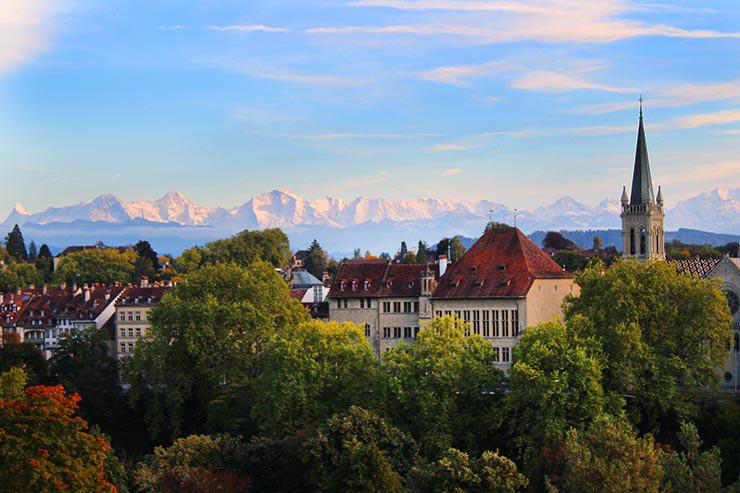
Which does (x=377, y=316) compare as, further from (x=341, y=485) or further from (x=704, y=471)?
(x=704, y=471)

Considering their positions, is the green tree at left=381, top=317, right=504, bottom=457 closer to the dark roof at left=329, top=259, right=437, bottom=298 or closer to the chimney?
the dark roof at left=329, top=259, right=437, bottom=298

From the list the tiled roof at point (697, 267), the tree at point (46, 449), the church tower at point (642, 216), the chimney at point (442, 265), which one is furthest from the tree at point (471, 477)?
the church tower at point (642, 216)

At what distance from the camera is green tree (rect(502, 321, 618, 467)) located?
2717 inches

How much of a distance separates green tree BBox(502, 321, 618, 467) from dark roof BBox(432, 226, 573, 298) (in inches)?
680

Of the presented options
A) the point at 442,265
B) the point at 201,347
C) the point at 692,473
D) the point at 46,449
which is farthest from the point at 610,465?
the point at 442,265

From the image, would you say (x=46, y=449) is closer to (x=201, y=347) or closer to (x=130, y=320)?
(x=201, y=347)

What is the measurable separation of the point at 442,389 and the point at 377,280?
2312cm

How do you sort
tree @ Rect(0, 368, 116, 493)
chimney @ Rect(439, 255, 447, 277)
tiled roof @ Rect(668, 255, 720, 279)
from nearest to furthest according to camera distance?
tree @ Rect(0, 368, 116, 493) → tiled roof @ Rect(668, 255, 720, 279) → chimney @ Rect(439, 255, 447, 277)

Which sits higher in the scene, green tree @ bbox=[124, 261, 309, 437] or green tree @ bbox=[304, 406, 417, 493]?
green tree @ bbox=[124, 261, 309, 437]

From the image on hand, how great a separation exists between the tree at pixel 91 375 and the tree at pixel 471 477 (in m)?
35.3

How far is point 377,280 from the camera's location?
95.5 metres

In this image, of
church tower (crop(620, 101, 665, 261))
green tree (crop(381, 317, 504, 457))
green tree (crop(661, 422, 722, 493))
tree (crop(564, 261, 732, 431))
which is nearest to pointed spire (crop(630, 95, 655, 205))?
church tower (crop(620, 101, 665, 261))

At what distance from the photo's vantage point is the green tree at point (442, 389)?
7200 cm

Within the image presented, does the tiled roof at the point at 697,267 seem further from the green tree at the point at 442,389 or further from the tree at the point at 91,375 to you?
the tree at the point at 91,375
